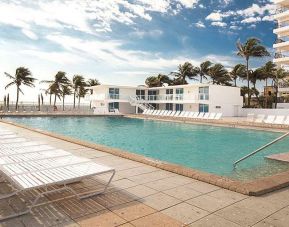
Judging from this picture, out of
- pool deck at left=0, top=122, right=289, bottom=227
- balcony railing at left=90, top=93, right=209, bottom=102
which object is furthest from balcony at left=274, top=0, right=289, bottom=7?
pool deck at left=0, top=122, right=289, bottom=227

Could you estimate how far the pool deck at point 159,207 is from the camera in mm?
3832

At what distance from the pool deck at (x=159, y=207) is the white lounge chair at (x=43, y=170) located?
9.6 inches

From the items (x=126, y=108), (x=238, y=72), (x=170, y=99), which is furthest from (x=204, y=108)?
(x=238, y=72)

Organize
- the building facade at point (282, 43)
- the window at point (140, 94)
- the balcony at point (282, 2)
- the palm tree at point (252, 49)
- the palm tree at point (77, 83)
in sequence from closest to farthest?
the building facade at point (282, 43) < the balcony at point (282, 2) < the palm tree at point (252, 49) < the window at point (140, 94) < the palm tree at point (77, 83)

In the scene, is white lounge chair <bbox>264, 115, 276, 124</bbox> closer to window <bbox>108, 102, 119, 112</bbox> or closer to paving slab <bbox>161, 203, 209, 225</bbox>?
paving slab <bbox>161, 203, 209, 225</bbox>

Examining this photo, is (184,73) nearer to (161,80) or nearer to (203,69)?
(203,69)

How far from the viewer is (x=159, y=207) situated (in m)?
4.32

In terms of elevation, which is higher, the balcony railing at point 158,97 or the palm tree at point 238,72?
the palm tree at point 238,72

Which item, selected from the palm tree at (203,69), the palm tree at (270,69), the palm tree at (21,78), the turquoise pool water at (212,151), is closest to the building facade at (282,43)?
the palm tree at (270,69)

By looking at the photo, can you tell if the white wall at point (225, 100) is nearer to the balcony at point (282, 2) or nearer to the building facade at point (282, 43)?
the building facade at point (282, 43)

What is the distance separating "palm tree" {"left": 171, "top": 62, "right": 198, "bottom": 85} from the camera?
53319 millimetres

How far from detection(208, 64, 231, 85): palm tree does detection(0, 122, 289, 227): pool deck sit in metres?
48.1

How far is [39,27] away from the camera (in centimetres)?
2188

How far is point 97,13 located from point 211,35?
2611 cm
